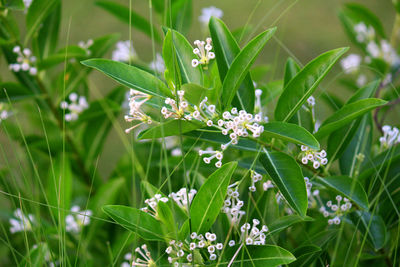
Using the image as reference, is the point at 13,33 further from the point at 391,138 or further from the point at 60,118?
the point at 391,138

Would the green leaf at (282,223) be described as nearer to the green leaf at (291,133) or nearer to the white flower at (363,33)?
the green leaf at (291,133)

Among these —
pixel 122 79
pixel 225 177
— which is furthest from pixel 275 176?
pixel 122 79

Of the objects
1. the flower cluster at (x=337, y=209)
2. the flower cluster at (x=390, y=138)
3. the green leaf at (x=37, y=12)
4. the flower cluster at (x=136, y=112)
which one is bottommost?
the flower cluster at (x=337, y=209)

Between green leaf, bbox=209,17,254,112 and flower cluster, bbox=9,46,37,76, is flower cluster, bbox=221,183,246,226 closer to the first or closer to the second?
green leaf, bbox=209,17,254,112

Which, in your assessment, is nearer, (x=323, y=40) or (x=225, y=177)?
(x=225, y=177)

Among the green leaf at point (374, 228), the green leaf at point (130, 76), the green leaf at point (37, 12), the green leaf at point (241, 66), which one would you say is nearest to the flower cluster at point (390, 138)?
the green leaf at point (374, 228)

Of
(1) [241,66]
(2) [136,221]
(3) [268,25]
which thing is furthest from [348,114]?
(3) [268,25]
